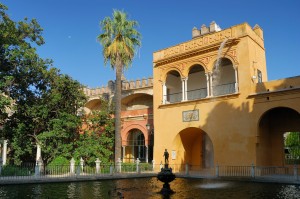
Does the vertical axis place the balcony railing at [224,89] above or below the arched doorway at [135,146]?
above

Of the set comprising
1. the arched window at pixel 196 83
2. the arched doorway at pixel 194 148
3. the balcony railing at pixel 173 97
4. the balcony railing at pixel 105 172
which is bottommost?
the balcony railing at pixel 105 172

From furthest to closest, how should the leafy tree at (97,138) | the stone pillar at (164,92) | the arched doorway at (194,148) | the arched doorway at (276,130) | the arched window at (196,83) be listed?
the arched window at (196,83)
the stone pillar at (164,92)
the arched doorway at (194,148)
the leafy tree at (97,138)
the arched doorway at (276,130)

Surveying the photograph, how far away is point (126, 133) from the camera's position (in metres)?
25.4

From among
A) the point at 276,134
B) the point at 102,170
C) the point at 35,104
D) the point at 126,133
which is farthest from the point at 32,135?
the point at 276,134

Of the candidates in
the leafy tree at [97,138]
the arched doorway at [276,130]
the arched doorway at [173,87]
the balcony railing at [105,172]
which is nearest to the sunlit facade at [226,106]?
the arched doorway at [276,130]

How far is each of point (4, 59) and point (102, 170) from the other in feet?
27.6

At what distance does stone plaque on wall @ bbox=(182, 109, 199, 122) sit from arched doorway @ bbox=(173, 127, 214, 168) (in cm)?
81

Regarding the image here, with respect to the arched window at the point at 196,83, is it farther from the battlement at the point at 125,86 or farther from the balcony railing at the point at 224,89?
the battlement at the point at 125,86

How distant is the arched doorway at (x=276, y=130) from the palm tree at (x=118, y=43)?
9304mm

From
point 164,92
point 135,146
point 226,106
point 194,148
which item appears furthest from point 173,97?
point 226,106

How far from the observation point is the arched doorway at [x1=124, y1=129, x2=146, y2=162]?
25844 millimetres

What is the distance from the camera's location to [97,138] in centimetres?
2167

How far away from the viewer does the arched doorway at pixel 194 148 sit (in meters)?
20.9

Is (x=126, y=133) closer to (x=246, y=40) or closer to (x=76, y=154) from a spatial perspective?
(x=76, y=154)
